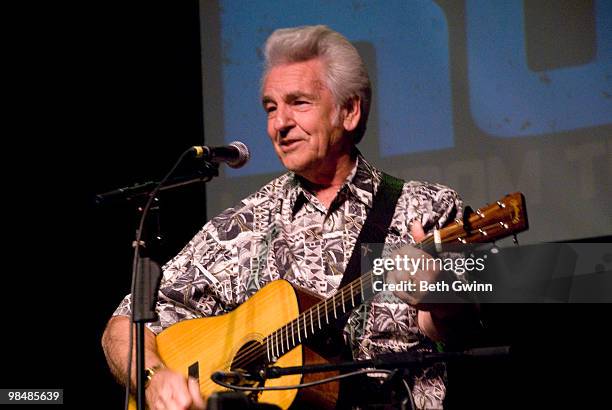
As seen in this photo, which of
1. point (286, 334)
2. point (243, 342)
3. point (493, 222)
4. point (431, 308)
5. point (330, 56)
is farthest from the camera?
point (330, 56)

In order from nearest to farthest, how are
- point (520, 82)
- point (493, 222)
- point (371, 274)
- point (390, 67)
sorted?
1. point (493, 222)
2. point (371, 274)
3. point (520, 82)
4. point (390, 67)

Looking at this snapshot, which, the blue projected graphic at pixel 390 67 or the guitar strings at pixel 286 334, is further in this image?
the blue projected graphic at pixel 390 67

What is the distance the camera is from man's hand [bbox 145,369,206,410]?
2701 mm

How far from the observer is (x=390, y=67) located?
12.7ft

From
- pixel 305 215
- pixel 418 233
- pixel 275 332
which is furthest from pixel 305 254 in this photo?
pixel 418 233

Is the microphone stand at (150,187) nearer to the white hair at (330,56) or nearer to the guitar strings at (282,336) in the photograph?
the guitar strings at (282,336)

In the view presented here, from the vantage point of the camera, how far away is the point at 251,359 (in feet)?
9.57

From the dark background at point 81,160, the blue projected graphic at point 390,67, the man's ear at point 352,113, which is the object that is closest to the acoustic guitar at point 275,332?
the man's ear at point 352,113

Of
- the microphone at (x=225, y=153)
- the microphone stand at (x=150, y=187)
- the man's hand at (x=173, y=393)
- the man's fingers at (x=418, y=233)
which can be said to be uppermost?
the microphone at (x=225, y=153)

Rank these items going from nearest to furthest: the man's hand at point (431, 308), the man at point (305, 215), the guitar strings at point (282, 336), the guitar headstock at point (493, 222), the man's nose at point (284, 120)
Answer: the guitar headstock at point (493, 222) < the man's hand at point (431, 308) < the guitar strings at point (282, 336) < the man at point (305, 215) < the man's nose at point (284, 120)

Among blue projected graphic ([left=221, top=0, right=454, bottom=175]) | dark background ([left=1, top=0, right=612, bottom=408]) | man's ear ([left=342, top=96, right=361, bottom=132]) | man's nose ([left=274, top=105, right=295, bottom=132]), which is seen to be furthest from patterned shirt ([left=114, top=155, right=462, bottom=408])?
dark background ([left=1, top=0, right=612, bottom=408])

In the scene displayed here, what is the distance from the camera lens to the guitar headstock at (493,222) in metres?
2.31

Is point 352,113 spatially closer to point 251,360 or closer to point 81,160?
point 251,360

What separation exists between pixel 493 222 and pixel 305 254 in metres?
0.95
